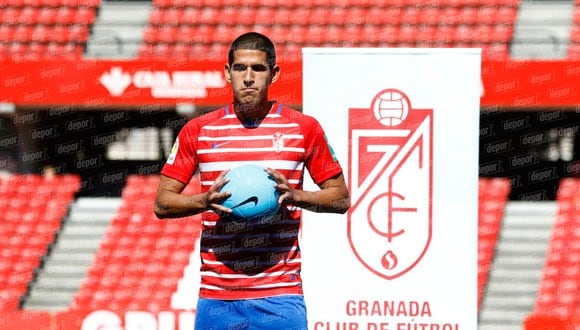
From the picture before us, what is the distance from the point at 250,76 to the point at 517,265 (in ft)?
29.0

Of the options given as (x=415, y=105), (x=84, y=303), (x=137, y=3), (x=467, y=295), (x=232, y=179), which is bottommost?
(x=84, y=303)

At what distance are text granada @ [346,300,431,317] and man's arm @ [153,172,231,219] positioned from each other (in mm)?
1853

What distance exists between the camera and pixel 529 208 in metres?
13.2

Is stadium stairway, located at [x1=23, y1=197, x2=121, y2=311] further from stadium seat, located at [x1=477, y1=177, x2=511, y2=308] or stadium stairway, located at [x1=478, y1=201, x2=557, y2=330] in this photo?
stadium stairway, located at [x1=478, y1=201, x2=557, y2=330]

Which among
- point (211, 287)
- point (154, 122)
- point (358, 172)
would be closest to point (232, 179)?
point (211, 287)

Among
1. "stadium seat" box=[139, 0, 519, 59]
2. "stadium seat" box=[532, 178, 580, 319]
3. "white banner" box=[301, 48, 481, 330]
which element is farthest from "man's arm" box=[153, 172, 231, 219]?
"stadium seat" box=[139, 0, 519, 59]

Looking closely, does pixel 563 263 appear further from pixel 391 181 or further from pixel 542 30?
pixel 391 181

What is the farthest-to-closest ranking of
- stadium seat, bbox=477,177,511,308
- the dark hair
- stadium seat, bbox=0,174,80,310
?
stadium seat, bbox=0,174,80,310, stadium seat, bbox=477,177,511,308, the dark hair

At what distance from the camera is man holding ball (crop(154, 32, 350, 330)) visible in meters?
4.29

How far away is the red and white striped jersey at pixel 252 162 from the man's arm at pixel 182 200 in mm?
45

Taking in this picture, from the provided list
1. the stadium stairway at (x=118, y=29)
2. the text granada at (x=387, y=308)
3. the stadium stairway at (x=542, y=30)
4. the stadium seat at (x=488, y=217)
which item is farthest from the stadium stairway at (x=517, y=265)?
the text granada at (x=387, y=308)

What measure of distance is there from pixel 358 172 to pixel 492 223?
23.6 feet

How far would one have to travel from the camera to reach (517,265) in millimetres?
12641

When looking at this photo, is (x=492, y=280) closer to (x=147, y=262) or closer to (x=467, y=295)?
(x=147, y=262)
